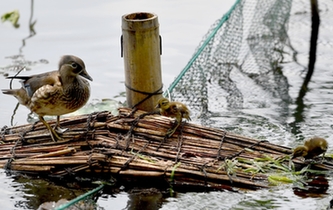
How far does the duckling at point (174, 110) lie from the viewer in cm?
676

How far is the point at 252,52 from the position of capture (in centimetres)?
962

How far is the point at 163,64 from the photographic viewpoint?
967 cm

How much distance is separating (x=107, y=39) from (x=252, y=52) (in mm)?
2087

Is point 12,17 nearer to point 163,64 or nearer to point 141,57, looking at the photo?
point 163,64

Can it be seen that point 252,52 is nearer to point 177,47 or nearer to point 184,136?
point 177,47

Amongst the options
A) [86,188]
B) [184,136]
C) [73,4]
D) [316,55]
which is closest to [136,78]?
[184,136]

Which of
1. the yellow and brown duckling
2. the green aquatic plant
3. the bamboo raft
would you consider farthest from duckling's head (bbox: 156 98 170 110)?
the green aquatic plant

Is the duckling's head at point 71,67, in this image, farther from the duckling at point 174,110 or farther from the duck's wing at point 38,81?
the duckling at point 174,110

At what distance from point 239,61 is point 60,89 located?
347 cm

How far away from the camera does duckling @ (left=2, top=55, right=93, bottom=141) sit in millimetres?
6656

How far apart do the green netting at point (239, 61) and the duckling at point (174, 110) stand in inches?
32.8

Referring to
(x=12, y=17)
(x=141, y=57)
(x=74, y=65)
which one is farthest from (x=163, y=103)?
(x=12, y=17)

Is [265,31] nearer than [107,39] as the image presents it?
Yes

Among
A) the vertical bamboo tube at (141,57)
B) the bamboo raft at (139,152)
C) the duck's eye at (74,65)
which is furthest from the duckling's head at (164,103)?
the duck's eye at (74,65)
